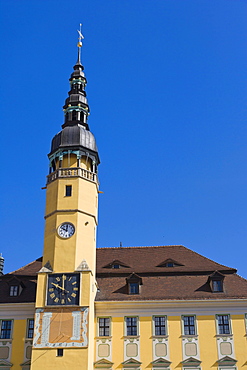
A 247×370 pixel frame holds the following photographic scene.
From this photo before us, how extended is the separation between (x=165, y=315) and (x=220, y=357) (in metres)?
4.38

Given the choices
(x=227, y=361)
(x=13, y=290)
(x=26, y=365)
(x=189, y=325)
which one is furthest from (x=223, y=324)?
(x=13, y=290)

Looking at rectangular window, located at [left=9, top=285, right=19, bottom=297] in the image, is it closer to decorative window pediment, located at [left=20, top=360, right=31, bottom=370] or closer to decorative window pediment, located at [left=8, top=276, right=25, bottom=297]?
decorative window pediment, located at [left=8, top=276, right=25, bottom=297]

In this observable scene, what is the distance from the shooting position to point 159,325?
115ft

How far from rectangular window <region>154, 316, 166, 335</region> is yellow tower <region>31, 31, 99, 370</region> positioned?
427cm

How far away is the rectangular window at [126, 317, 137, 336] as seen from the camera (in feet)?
115

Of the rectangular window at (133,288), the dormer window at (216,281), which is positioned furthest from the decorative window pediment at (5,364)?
the dormer window at (216,281)

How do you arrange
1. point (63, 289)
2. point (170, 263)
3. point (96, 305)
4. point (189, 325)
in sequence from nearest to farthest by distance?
1. point (63, 289)
2. point (189, 325)
3. point (96, 305)
4. point (170, 263)

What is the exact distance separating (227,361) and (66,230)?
1351 centimetres

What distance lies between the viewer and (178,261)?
39.2 meters

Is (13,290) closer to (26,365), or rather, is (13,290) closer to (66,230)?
(26,365)

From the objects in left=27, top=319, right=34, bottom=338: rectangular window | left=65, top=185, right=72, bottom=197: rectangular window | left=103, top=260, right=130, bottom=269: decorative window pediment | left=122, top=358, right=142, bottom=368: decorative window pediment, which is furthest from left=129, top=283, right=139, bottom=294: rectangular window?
left=65, top=185, right=72, bottom=197: rectangular window

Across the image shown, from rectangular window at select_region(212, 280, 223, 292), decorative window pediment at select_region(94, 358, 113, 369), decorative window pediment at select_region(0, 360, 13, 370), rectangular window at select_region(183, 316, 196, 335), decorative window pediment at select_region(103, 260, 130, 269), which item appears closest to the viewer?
decorative window pediment at select_region(94, 358, 113, 369)

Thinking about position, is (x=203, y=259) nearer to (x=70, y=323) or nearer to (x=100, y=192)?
(x=100, y=192)

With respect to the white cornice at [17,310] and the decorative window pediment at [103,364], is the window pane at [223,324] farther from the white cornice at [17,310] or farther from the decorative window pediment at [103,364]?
the white cornice at [17,310]
